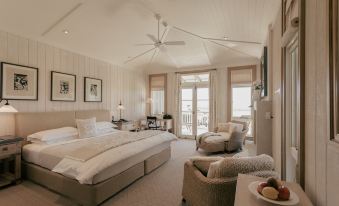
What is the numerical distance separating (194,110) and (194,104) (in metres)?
0.24

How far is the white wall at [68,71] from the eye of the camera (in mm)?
3404

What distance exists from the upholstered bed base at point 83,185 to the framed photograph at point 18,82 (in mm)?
1324

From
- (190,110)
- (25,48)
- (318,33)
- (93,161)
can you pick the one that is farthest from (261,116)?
(25,48)

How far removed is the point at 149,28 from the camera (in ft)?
14.9

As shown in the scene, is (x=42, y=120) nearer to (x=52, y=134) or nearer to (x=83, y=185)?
(x=52, y=134)

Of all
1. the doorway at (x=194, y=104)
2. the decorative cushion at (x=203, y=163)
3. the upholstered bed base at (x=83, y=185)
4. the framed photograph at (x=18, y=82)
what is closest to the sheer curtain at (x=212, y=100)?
the doorway at (x=194, y=104)

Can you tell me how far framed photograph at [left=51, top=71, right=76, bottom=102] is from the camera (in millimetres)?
4082

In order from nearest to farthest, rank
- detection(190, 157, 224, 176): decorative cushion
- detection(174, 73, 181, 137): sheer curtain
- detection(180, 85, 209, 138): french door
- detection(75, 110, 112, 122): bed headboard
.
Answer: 1. detection(190, 157, 224, 176): decorative cushion
2. detection(75, 110, 112, 122): bed headboard
3. detection(180, 85, 209, 138): french door
4. detection(174, 73, 181, 137): sheer curtain

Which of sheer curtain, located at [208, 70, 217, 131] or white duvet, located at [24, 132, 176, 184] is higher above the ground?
sheer curtain, located at [208, 70, 217, 131]

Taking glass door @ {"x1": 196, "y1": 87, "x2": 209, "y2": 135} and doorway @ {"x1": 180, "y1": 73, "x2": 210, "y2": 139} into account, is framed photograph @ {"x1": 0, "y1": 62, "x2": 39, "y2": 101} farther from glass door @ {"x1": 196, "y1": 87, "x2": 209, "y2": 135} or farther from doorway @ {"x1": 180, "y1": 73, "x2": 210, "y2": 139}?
glass door @ {"x1": 196, "y1": 87, "x2": 209, "y2": 135}

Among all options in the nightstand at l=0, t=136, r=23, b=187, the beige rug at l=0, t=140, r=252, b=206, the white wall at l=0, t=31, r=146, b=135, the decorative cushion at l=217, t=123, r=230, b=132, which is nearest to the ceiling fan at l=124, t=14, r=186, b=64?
the white wall at l=0, t=31, r=146, b=135

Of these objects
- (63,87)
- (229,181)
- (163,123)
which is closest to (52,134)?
(63,87)

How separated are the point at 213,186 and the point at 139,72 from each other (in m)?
6.07

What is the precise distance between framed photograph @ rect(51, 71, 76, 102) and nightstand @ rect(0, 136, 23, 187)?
1299 millimetres
